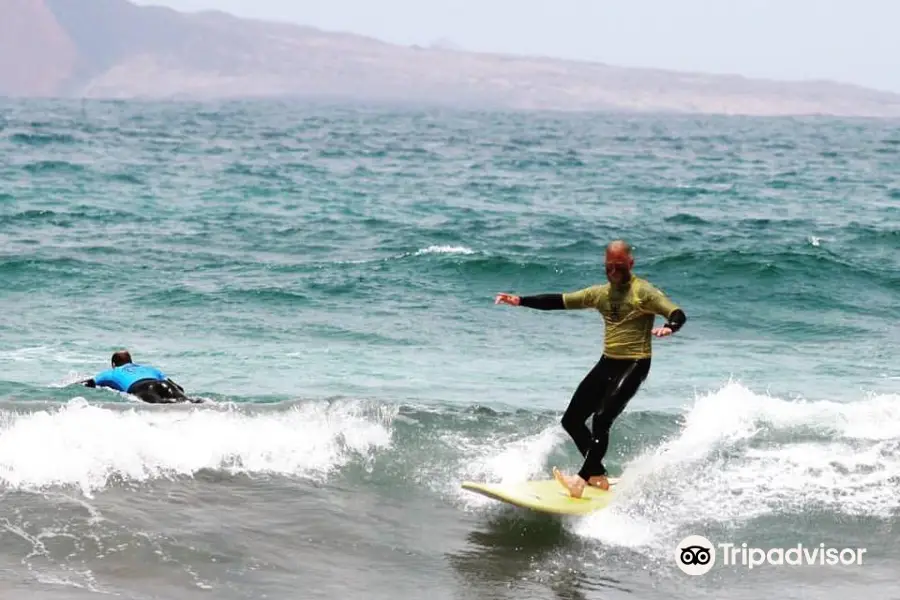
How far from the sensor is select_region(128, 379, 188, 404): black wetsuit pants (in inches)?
519

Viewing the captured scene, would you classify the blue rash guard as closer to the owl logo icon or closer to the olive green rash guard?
the olive green rash guard

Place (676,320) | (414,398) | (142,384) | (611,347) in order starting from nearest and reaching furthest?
(676,320)
(611,347)
(142,384)
(414,398)

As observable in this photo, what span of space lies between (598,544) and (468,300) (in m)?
13.7

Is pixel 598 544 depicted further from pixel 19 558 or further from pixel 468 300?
pixel 468 300

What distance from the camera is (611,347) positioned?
1000 centimetres

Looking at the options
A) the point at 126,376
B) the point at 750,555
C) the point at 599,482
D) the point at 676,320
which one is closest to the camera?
the point at 676,320

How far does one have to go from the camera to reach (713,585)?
9.02m

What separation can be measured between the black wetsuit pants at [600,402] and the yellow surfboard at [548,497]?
7.0 inches

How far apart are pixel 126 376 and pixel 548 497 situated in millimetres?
5479

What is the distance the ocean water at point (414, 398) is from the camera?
9.29m

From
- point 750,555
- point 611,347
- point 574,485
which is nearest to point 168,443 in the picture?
point 574,485

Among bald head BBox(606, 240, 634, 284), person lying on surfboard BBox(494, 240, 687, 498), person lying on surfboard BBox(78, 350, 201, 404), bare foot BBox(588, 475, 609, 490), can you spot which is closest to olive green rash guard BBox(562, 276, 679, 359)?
person lying on surfboard BBox(494, 240, 687, 498)

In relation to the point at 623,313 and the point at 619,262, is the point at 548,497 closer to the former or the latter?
the point at 623,313

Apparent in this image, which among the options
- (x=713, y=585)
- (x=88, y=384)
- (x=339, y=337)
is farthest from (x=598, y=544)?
(x=339, y=337)
